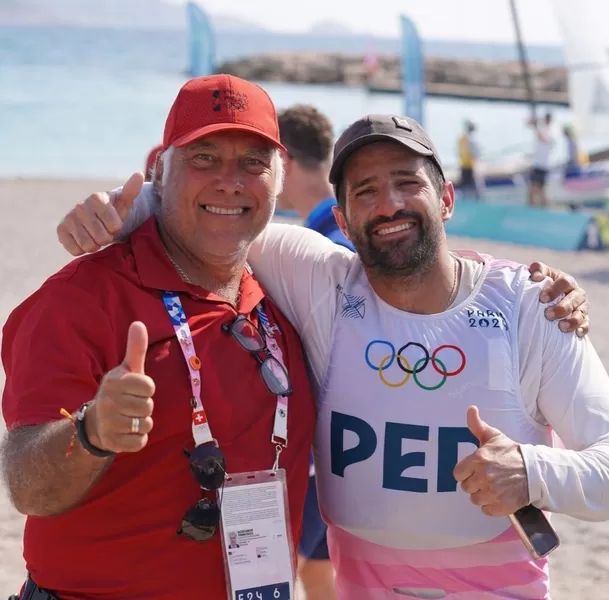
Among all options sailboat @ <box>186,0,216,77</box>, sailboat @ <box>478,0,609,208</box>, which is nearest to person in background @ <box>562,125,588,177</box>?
sailboat @ <box>478,0,609,208</box>

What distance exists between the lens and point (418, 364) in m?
2.45

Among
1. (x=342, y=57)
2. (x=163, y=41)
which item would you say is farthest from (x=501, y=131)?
(x=163, y=41)

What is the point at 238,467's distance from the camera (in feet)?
7.43

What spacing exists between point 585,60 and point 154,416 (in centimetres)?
2325

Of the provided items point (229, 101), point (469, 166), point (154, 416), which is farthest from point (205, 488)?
point (469, 166)

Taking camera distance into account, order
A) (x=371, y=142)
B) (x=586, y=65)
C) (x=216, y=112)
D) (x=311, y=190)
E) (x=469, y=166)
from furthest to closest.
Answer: (x=586, y=65) < (x=469, y=166) < (x=311, y=190) < (x=371, y=142) < (x=216, y=112)

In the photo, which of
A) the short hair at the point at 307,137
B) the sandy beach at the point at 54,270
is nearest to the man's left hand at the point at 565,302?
the short hair at the point at 307,137

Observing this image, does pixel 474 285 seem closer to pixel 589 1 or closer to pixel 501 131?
pixel 589 1

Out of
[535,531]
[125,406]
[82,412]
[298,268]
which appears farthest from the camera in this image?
[298,268]

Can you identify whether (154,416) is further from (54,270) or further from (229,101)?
(54,270)

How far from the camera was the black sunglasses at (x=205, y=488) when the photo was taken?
214cm

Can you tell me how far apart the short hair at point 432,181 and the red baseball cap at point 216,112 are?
0.88 feet

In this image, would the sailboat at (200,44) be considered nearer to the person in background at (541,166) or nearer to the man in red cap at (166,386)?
the person in background at (541,166)

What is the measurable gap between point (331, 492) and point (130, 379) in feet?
3.37
